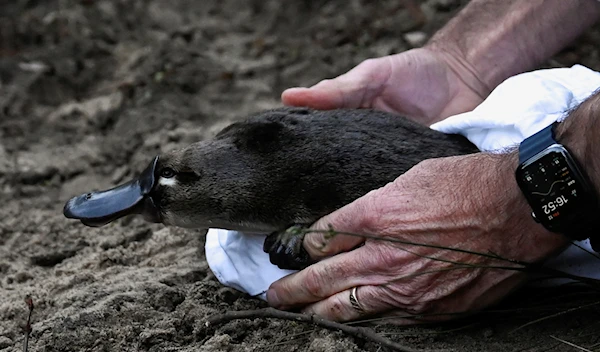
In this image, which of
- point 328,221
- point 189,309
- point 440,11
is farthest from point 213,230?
point 440,11

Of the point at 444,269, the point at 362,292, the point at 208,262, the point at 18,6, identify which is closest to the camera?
the point at 444,269

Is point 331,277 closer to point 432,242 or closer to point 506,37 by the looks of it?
point 432,242

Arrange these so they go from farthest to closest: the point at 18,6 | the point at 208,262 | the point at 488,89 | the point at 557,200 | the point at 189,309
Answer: the point at 18,6 < the point at 488,89 < the point at 208,262 < the point at 189,309 < the point at 557,200

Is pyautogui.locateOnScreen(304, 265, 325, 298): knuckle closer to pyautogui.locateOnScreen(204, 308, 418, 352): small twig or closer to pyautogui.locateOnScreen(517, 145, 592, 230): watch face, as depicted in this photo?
pyautogui.locateOnScreen(204, 308, 418, 352): small twig

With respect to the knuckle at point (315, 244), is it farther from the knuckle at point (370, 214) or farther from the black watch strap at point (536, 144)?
the black watch strap at point (536, 144)

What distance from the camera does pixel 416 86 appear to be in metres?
2.97

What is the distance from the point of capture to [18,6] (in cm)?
479

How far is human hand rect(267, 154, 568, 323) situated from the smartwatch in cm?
6

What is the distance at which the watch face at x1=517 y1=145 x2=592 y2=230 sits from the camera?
1815 millimetres

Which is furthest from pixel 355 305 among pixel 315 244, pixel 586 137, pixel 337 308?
pixel 586 137

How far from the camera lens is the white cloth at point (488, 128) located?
232 cm

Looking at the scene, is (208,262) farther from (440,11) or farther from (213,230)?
(440,11)

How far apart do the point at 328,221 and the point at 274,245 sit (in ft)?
0.58

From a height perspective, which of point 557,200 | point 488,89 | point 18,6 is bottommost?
point 18,6
